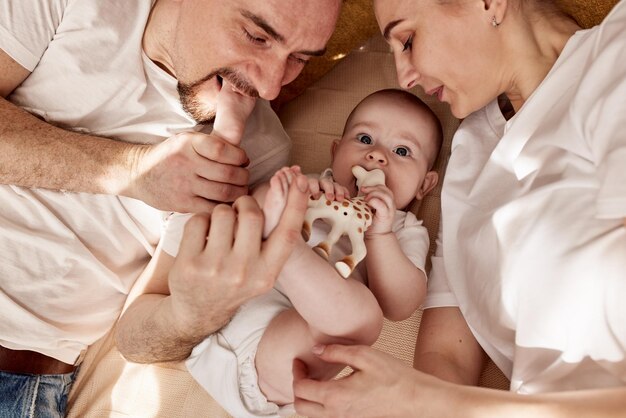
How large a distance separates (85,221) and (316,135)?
756 mm

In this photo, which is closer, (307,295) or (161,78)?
(307,295)

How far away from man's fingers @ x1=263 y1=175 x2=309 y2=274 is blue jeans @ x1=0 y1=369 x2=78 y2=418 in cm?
86

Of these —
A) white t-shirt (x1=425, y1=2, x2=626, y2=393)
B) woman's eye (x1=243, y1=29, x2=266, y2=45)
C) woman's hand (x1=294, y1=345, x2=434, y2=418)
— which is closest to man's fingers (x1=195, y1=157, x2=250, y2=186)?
woman's eye (x1=243, y1=29, x2=266, y2=45)

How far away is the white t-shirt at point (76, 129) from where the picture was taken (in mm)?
1422

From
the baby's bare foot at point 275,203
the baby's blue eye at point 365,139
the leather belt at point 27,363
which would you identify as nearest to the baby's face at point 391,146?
the baby's blue eye at point 365,139

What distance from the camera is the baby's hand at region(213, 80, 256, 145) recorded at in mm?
1313

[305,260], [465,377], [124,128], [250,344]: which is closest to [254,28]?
[124,128]

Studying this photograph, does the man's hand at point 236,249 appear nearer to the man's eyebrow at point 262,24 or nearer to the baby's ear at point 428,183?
the man's eyebrow at point 262,24

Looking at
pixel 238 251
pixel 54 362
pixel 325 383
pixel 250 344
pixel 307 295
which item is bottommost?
pixel 54 362

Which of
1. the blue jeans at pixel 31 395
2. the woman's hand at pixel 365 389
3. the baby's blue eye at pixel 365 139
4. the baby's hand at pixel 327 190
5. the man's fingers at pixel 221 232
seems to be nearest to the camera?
the man's fingers at pixel 221 232

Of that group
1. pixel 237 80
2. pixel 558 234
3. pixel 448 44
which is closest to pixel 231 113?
pixel 237 80

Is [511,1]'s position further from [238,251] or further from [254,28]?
[238,251]

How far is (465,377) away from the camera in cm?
142

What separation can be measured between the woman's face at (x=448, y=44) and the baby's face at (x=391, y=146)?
0.15 meters
